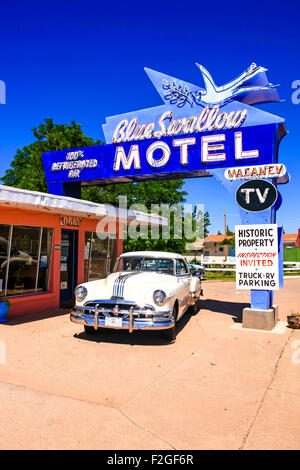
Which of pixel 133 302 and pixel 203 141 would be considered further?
pixel 203 141

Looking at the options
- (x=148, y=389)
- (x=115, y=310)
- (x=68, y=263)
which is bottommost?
(x=148, y=389)

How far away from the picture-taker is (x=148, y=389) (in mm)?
4453

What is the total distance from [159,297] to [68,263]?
607cm

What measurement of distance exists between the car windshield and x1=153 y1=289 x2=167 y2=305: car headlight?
5.14 ft

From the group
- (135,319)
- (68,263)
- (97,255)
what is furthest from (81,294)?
(97,255)

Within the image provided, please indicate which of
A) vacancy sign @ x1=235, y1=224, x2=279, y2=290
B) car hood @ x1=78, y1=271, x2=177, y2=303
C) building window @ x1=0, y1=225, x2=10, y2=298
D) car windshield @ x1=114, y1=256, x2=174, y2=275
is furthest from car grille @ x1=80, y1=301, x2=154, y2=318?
building window @ x1=0, y1=225, x2=10, y2=298

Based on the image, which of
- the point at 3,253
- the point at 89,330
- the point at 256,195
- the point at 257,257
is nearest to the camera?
the point at 89,330

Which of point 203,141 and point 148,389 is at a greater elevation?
point 203,141

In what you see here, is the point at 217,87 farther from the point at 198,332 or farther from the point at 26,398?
the point at 26,398

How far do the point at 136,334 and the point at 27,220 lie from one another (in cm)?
451

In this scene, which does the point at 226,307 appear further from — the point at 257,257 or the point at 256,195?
the point at 256,195

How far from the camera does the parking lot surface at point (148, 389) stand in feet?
10.7

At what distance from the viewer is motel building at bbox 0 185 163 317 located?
895 centimetres

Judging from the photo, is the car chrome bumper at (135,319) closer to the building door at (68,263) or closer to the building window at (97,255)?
the building door at (68,263)
